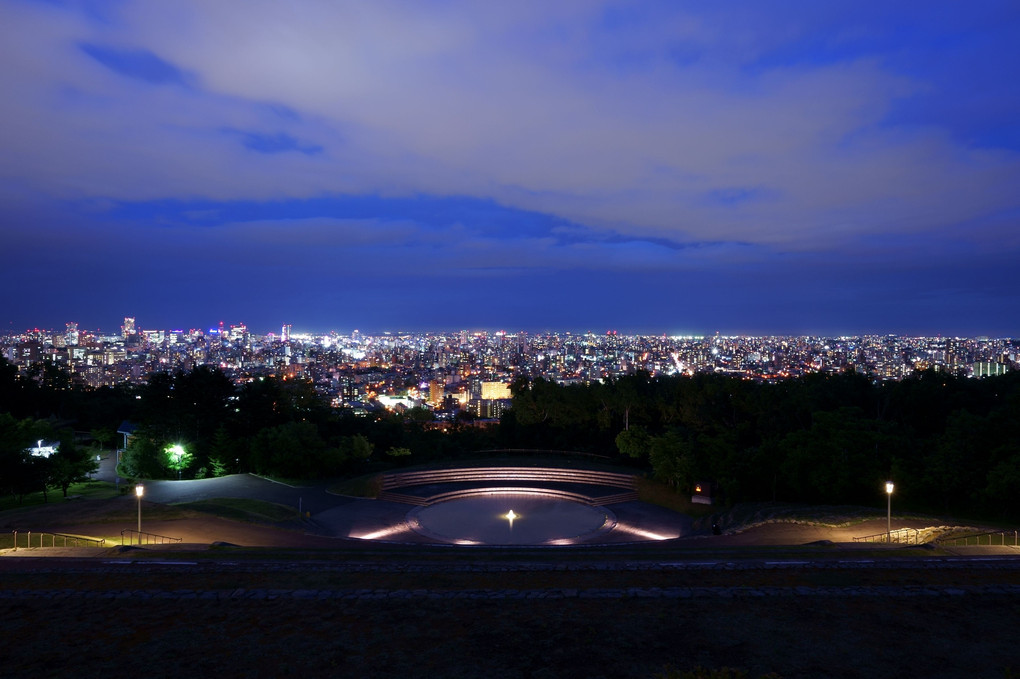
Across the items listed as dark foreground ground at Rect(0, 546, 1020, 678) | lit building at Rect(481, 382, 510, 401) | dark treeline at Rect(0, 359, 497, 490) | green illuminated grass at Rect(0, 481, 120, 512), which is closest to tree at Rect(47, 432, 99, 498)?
green illuminated grass at Rect(0, 481, 120, 512)

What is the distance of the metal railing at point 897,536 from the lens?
1423cm

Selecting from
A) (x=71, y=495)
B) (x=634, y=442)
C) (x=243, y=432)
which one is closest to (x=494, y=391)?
(x=243, y=432)

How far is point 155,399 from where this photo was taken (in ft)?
94.7

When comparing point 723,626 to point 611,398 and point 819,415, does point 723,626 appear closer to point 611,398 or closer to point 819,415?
point 819,415

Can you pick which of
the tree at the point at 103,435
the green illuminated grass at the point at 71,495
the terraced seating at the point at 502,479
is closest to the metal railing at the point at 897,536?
the terraced seating at the point at 502,479

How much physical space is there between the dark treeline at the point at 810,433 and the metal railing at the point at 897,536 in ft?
11.0

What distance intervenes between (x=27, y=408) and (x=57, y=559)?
36.4m

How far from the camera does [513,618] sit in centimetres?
757

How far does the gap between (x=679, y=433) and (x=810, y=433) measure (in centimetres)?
546

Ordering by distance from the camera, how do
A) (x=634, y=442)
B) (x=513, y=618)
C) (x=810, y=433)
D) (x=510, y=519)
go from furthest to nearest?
(x=634, y=442), (x=810, y=433), (x=510, y=519), (x=513, y=618)

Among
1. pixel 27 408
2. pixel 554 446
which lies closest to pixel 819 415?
pixel 554 446

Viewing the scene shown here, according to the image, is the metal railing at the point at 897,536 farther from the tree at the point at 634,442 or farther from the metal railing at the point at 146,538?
the metal railing at the point at 146,538

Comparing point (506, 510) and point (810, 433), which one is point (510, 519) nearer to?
point (506, 510)

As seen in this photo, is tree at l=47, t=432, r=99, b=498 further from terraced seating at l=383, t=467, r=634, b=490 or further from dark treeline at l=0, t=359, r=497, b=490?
terraced seating at l=383, t=467, r=634, b=490
